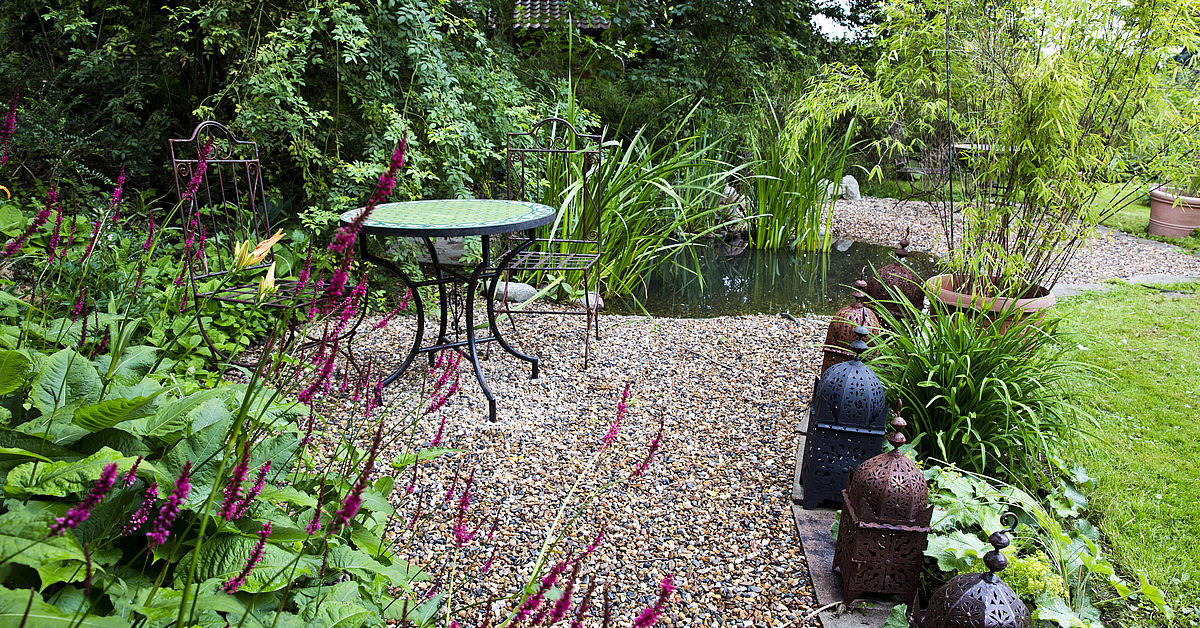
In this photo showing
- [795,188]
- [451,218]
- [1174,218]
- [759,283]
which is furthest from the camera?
[1174,218]

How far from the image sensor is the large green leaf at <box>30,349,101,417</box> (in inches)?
44.4

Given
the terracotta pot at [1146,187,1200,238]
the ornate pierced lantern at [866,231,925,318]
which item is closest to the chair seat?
the ornate pierced lantern at [866,231,925,318]

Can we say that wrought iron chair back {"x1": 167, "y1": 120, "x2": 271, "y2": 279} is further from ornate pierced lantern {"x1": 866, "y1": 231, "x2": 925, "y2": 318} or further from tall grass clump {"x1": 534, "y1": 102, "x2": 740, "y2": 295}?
ornate pierced lantern {"x1": 866, "y1": 231, "x2": 925, "y2": 318}

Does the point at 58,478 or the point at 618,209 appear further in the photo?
the point at 618,209

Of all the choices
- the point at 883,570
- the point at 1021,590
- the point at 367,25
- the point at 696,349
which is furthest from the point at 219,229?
the point at 1021,590

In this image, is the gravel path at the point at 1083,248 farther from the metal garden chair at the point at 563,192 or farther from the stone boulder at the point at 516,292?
the stone boulder at the point at 516,292

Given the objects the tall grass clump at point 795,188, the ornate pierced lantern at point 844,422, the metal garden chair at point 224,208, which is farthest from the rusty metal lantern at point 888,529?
the tall grass clump at point 795,188

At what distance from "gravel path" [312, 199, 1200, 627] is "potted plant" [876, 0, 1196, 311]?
0.89 m

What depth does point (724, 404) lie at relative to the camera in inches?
109

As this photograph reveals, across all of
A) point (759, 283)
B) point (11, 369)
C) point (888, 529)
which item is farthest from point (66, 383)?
point (759, 283)

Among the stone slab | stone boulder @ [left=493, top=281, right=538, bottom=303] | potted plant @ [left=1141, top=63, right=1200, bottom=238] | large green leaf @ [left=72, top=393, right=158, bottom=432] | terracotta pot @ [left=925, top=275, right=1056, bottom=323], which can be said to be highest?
potted plant @ [left=1141, top=63, right=1200, bottom=238]

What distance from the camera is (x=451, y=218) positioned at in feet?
8.40

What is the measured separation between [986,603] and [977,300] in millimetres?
1586

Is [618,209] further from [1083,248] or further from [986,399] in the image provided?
[1083,248]
